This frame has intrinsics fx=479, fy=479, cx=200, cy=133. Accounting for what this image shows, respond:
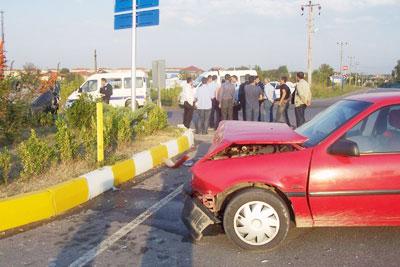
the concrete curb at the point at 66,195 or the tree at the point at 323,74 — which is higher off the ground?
the tree at the point at 323,74

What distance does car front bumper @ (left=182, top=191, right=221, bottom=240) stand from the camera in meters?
4.56

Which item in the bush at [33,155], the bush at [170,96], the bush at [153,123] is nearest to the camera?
the bush at [33,155]

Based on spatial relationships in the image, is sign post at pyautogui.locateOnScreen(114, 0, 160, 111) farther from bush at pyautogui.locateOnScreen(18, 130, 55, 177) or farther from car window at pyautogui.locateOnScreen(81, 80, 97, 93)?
car window at pyautogui.locateOnScreen(81, 80, 97, 93)

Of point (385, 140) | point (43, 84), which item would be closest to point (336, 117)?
point (385, 140)

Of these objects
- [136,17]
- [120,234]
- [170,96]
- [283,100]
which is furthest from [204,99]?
[170,96]

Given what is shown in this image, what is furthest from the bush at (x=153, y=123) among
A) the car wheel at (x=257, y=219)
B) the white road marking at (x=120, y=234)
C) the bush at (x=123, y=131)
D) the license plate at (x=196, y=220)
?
the car wheel at (x=257, y=219)

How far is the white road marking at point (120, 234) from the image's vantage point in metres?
4.40

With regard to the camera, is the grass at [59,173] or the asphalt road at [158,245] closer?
the asphalt road at [158,245]

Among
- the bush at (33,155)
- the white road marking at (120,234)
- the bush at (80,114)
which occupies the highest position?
the bush at (80,114)

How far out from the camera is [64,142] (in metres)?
7.44

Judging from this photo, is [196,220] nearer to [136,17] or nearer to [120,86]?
[136,17]

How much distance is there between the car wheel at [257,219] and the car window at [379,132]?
37.6 inches

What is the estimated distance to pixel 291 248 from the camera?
4.61 m

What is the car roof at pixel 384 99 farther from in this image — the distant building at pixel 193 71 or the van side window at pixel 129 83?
the distant building at pixel 193 71
